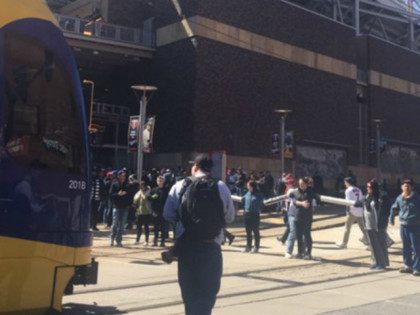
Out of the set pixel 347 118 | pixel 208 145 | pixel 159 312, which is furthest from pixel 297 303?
pixel 347 118

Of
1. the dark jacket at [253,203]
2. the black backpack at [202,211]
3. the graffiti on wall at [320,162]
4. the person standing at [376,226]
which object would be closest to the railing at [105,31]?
the graffiti on wall at [320,162]

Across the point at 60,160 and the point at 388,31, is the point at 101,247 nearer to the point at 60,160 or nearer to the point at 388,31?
the point at 60,160

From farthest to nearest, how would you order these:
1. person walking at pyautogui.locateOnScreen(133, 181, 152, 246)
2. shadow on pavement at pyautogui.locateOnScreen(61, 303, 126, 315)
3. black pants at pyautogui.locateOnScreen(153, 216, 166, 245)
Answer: person walking at pyautogui.locateOnScreen(133, 181, 152, 246) → black pants at pyautogui.locateOnScreen(153, 216, 166, 245) → shadow on pavement at pyautogui.locateOnScreen(61, 303, 126, 315)

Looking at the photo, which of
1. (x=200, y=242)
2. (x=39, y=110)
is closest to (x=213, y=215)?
(x=200, y=242)

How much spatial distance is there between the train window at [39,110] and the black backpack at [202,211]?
1.45 meters

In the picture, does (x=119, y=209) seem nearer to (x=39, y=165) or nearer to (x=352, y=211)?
(x=352, y=211)

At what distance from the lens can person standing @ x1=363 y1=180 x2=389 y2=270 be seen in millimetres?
11273

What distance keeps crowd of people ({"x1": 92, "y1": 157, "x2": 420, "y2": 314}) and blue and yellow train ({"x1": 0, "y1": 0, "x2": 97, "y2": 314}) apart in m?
1.08

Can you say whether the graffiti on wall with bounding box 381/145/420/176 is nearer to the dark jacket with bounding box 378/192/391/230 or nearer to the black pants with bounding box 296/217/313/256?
the black pants with bounding box 296/217/313/256

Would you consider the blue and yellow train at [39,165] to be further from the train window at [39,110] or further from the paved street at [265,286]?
the paved street at [265,286]

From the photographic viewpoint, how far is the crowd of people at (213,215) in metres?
4.82

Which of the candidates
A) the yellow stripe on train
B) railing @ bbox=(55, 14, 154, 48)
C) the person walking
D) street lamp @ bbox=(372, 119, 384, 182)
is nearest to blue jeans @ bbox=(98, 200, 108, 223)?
the person walking

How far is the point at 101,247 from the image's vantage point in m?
13.4

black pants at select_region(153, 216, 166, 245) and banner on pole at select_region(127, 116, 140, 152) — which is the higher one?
banner on pole at select_region(127, 116, 140, 152)
